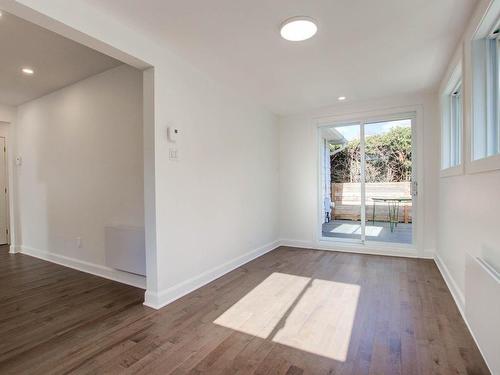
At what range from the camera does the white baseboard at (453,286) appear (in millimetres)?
2400

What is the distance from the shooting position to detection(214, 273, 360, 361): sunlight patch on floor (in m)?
1.99

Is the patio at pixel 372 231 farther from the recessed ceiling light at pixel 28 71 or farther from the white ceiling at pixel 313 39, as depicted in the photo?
the recessed ceiling light at pixel 28 71

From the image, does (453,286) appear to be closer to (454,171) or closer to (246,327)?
(454,171)

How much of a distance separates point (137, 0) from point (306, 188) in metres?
3.76

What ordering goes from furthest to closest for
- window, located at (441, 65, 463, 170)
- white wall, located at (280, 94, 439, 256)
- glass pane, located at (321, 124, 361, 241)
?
glass pane, located at (321, 124, 361, 241)
white wall, located at (280, 94, 439, 256)
window, located at (441, 65, 463, 170)

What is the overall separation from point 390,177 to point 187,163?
3.35 meters

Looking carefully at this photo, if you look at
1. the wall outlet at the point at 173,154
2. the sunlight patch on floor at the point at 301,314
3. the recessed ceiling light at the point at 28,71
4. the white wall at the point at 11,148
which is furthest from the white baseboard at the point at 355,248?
the white wall at the point at 11,148

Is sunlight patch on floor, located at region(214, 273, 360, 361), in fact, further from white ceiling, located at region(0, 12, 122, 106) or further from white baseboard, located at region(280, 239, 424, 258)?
white ceiling, located at region(0, 12, 122, 106)

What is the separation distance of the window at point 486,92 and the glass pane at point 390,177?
7.56 ft

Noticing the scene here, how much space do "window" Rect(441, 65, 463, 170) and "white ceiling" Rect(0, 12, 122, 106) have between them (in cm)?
392

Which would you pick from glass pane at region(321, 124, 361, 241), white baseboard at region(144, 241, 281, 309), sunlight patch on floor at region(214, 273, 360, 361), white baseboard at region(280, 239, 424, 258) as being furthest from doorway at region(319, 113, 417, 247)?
sunlight patch on floor at region(214, 273, 360, 361)

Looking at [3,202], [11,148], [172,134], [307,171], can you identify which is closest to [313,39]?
[172,134]

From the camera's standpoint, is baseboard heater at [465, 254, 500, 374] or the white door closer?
baseboard heater at [465, 254, 500, 374]

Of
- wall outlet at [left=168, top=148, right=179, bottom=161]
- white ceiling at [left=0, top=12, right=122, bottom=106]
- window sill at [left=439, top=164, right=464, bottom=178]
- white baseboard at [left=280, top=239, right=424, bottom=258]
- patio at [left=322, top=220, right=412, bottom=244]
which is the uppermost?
white ceiling at [left=0, top=12, right=122, bottom=106]
